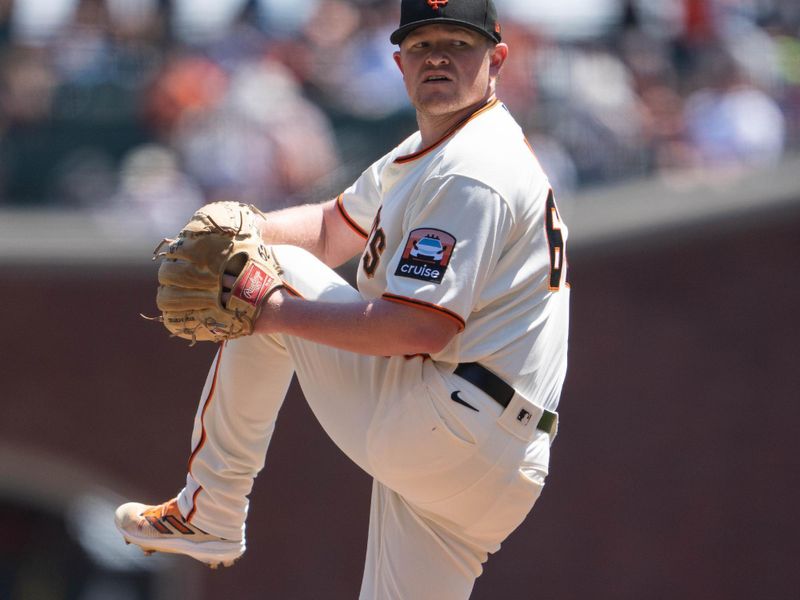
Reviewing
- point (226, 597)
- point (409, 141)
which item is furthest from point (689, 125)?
point (409, 141)

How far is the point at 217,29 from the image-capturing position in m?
9.48

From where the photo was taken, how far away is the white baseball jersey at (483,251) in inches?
140

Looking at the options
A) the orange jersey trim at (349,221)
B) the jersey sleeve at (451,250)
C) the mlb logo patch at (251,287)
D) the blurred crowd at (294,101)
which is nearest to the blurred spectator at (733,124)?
the blurred crowd at (294,101)

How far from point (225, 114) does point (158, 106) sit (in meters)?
0.47

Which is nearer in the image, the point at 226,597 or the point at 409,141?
the point at 409,141

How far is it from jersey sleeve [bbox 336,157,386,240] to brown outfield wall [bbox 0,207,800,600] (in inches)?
170

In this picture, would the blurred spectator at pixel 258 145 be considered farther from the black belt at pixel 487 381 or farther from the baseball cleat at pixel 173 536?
the black belt at pixel 487 381

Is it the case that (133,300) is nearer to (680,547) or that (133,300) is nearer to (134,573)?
(134,573)

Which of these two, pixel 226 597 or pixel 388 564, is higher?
pixel 388 564

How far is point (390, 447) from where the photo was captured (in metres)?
3.73

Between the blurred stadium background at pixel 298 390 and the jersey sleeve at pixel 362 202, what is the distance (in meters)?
4.07

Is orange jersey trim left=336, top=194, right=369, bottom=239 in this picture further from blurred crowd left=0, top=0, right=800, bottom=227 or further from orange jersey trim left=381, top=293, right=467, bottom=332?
blurred crowd left=0, top=0, right=800, bottom=227

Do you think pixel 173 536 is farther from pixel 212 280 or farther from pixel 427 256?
pixel 427 256

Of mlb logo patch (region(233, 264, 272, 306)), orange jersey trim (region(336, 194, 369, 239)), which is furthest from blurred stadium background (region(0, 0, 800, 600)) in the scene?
mlb logo patch (region(233, 264, 272, 306))
